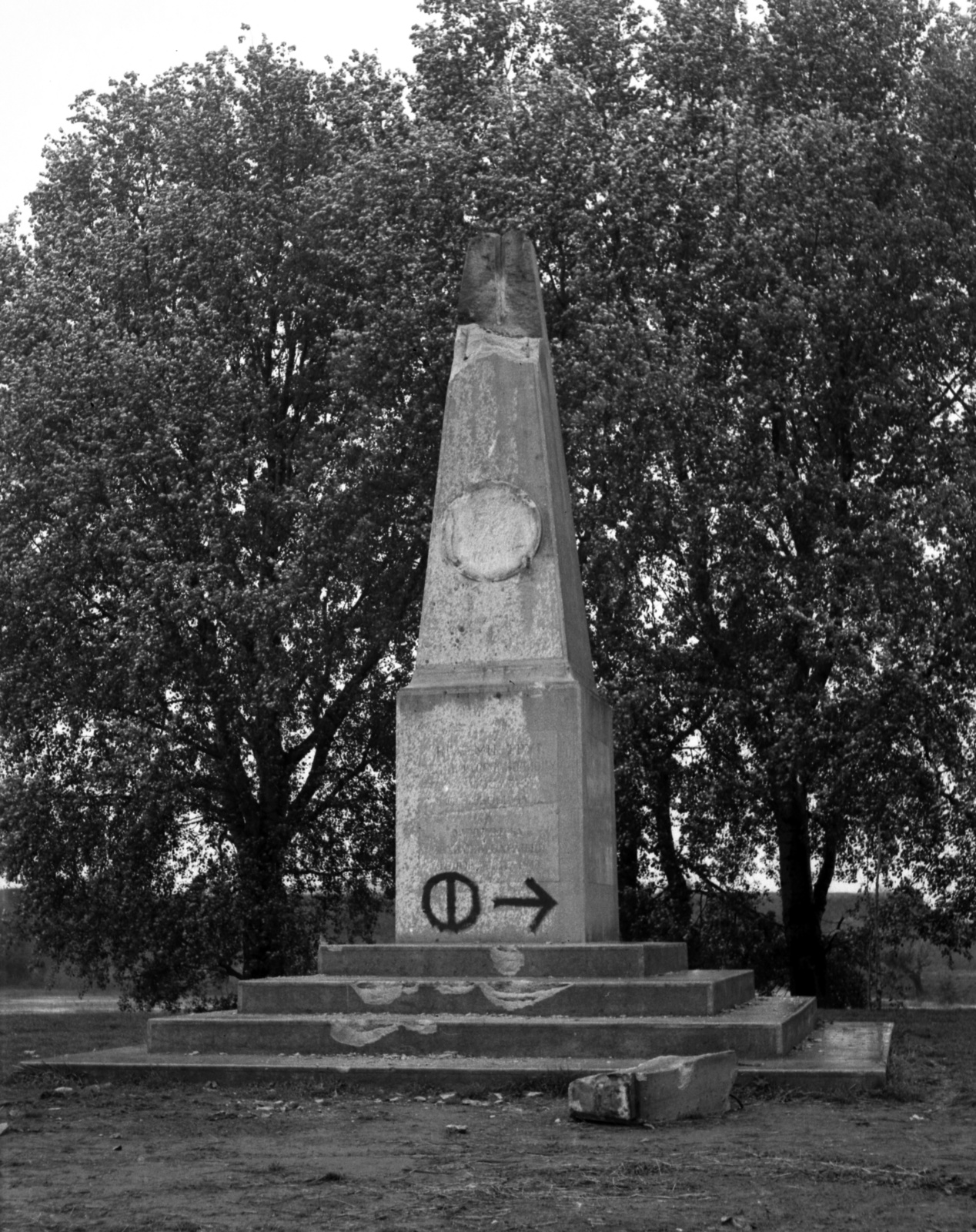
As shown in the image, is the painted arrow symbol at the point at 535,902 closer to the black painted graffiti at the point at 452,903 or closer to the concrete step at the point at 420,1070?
the black painted graffiti at the point at 452,903

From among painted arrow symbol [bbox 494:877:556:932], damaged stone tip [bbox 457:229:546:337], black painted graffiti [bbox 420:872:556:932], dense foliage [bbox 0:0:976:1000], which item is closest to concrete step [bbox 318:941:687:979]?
black painted graffiti [bbox 420:872:556:932]

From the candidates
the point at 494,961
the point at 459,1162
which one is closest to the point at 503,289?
the point at 494,961

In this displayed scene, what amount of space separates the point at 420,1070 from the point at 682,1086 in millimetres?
1957

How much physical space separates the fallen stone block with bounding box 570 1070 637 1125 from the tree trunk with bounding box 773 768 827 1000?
1348cm

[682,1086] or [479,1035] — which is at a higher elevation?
[479,1035]

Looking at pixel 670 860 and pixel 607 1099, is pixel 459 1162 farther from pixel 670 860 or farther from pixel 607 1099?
pixel 670 860

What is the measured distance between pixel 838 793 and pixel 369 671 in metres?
6.70

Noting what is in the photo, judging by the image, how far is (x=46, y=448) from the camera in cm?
2145

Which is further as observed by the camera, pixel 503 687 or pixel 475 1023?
pixel 503 687

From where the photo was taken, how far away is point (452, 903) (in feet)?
38.7

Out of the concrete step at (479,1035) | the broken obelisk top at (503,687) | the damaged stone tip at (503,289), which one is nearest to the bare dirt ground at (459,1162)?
the concrete step at (479,1035)

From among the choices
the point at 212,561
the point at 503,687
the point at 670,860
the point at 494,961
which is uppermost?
the point at 212,561

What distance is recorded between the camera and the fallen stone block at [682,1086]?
7438 millimetres

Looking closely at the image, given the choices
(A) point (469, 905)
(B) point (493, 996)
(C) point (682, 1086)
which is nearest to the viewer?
(C) point (682, 1086)
